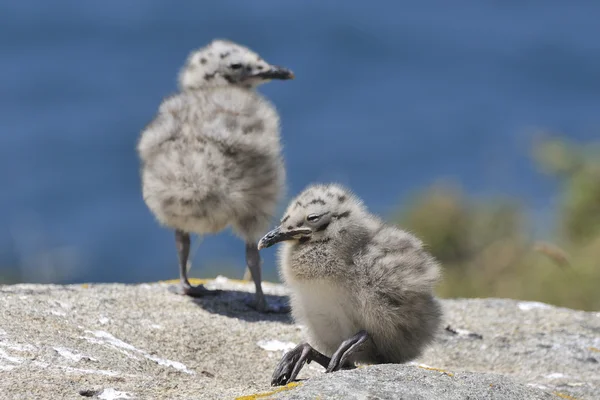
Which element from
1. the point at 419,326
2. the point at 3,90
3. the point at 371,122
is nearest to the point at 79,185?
the point at 3,90

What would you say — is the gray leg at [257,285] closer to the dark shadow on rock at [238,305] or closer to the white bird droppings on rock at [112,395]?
the dark shadow on rock at [238,305]

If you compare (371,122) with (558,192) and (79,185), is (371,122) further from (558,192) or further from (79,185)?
(558,192)

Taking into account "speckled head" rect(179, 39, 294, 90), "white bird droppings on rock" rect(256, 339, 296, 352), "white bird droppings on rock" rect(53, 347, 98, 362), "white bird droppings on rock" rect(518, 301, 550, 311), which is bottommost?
"white bird droppings on rock" rect(256, 339, 296, 352)

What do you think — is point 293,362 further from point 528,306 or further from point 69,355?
point 528,306

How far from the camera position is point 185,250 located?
28.0 feet

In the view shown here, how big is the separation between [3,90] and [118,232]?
11.0m

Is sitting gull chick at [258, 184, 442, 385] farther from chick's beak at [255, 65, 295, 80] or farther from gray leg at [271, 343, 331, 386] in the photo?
chick's beak at [255, 65, 295, 80]

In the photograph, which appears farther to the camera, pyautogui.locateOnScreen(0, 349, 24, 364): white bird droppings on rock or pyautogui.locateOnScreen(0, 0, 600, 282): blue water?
pyautogui.locateOnScreen(0, 0, 600, 282): blue water

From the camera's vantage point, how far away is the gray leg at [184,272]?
8.14 m

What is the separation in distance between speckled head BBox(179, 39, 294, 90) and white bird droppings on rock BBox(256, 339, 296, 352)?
3.05m

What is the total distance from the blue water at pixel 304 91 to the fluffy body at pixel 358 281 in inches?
724

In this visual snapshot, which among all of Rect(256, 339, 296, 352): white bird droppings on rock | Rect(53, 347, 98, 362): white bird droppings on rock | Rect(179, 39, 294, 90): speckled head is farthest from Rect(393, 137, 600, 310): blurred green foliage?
Rect(53, 347, 98, 362): white bird droppings on rock

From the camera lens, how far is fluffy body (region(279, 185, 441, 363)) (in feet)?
19.4

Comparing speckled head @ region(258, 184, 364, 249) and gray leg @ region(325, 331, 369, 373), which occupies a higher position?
speckled head @ region(258, 184, 364, 249)
